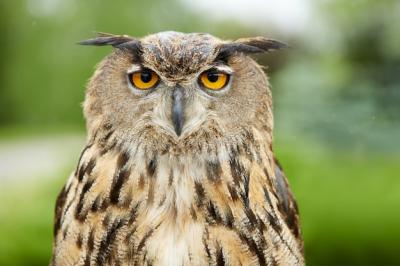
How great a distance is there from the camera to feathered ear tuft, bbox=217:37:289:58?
1.52 m

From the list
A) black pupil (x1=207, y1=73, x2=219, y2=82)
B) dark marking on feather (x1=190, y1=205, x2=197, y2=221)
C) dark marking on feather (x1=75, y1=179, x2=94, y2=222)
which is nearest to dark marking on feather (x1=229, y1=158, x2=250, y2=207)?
dark marking on feather (x1=190, y1=205, x2=197, y2=221)

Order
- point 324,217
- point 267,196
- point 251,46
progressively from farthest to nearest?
point 324,217 → point 267,196 → point 251,46

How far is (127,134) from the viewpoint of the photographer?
1.56 meters

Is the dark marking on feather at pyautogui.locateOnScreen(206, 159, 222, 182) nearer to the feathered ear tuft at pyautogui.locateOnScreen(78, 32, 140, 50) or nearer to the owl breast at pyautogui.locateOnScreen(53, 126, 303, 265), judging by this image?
the owl breast at pyautogui.locateOnScreen(53, 126, 303, 265)

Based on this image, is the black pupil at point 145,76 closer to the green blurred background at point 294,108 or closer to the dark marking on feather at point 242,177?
the dark marking on feather at point 242,177

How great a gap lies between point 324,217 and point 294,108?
71.1 inches

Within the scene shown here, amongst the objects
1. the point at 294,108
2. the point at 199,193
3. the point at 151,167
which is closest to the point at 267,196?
the point at 199,193

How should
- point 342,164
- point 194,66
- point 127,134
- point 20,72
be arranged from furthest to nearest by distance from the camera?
point 20,72 → point 342,164 → point 127,134 → point 194,66

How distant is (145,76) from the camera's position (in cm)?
148

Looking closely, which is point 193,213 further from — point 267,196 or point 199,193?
point 267,196

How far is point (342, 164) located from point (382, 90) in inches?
20.0

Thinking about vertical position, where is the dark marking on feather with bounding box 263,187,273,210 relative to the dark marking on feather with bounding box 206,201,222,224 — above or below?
above

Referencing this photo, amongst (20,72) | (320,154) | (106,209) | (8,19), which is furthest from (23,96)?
(106,209)

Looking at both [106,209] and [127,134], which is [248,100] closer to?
[127,134]
